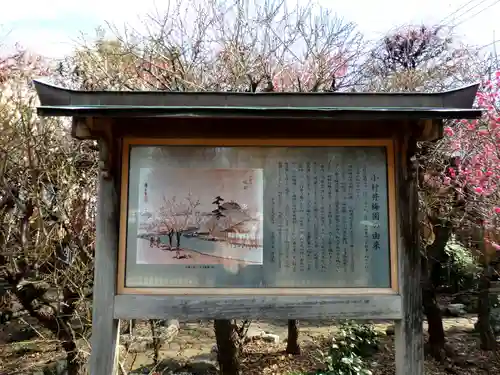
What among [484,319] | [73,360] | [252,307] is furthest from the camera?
[484,319]

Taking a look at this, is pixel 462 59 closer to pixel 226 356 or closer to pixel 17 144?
pixel 226 356

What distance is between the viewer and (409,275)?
3299mm

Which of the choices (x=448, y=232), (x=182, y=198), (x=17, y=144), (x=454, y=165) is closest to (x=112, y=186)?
(x=182, y=198)

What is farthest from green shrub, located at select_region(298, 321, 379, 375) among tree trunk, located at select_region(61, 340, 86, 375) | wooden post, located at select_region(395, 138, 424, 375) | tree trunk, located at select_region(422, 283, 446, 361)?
tree trunk, located at select_region(61, 340, 86, 375)

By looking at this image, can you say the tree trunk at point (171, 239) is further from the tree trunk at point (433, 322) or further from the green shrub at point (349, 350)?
the tree trunk at point (433, 322)

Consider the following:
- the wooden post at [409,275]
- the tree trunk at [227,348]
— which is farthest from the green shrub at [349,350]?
the wooden post at [409,275]

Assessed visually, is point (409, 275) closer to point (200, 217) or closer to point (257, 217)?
point (257, 217)

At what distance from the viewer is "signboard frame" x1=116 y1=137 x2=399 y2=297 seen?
3.27 metres

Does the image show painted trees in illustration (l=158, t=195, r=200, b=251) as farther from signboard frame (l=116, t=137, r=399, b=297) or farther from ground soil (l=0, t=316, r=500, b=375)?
ground soil (l=0, t=316, r=500, b=375)

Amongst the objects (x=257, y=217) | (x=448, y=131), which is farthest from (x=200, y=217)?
(x=448, y=131)

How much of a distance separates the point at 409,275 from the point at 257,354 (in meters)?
6.93

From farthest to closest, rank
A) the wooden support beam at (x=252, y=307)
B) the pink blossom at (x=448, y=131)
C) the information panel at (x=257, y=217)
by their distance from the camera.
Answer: the pink blossom at (x=448, y=131)
the information panel at (x=257, y=217)
the wooden support beam at (x=252, y=307)

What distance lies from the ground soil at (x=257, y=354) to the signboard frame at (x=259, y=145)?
12.5 ft

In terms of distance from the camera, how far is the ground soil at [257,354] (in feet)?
25.8
